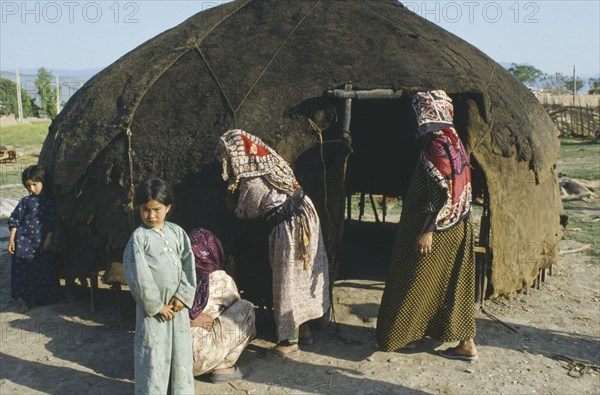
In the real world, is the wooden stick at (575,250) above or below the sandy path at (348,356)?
above

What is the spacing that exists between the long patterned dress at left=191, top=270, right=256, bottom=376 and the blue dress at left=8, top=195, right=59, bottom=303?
7.15ft

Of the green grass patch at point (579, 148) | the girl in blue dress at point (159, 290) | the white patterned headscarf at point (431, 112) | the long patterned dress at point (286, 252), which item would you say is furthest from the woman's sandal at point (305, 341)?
the green grass patch at point (579, 148)

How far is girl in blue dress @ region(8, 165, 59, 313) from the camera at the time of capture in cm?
558

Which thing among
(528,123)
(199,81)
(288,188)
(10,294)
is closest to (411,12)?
(528,123)

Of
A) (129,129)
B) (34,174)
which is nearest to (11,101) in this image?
(34,174)

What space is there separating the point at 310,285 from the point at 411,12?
12.3 ft

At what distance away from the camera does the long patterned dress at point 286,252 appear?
4.54 meters

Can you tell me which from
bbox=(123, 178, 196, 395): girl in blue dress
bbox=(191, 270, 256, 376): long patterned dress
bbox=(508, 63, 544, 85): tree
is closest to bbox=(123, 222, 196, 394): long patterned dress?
bbox=(123, 178, 196, 395): girl in blue dress

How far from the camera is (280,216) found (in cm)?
455

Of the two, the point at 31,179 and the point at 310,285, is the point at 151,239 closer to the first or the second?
the point at 310,285

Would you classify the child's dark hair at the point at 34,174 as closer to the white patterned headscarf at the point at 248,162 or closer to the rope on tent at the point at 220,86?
the rope on tent at the point at 220,86

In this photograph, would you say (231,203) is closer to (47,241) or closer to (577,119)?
(47,241)

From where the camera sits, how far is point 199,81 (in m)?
5.58

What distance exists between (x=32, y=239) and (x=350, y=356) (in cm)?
307
